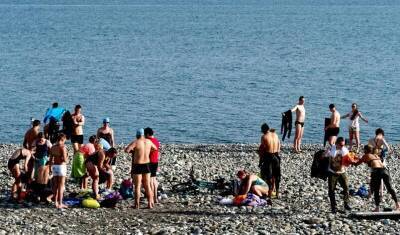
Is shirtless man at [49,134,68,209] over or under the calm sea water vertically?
under

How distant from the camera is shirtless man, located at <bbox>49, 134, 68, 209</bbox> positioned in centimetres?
2019

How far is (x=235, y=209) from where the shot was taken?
68.0ft

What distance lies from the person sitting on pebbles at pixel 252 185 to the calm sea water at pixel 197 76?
71.4ft

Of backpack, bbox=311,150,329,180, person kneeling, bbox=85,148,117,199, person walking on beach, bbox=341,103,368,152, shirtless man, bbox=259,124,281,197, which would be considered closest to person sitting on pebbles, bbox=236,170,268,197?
shirtless man, bbox=259,124,281,197

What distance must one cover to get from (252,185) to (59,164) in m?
4.15

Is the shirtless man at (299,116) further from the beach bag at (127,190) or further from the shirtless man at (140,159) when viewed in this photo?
the shirtless man at (140,159)

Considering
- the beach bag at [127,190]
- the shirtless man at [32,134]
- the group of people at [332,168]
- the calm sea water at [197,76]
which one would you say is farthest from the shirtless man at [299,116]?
the calm sea water at [197,76]

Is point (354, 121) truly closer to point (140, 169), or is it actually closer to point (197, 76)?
point (140, 169)

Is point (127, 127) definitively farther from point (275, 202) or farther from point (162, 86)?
point (275, 202)

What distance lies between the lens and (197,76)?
69.5 metres

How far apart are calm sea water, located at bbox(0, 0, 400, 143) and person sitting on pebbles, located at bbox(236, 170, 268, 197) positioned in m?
21.8

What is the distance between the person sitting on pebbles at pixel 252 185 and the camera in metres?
21.1

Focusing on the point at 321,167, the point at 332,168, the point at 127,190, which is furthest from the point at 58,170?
the point at 332,168

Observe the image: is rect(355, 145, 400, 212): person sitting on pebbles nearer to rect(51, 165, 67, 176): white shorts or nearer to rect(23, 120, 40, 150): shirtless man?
rect(51, 165, 67, 176): white shorts
